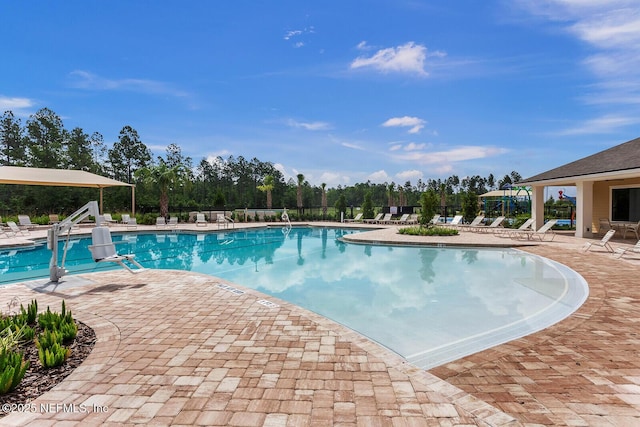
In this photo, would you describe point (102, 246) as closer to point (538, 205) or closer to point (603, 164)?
point (603, 164)

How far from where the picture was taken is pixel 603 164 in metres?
11.5

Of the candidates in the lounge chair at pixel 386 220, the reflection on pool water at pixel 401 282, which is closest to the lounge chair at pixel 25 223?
Result: the reflection on pool water at pixel 401 282

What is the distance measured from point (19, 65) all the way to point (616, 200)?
25008 mm

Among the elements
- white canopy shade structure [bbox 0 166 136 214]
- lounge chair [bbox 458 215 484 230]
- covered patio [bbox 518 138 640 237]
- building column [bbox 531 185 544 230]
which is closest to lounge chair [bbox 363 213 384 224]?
lounge chair [bbox 458 215 484 230]

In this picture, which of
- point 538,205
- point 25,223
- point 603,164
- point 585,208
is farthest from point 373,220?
point 25,223

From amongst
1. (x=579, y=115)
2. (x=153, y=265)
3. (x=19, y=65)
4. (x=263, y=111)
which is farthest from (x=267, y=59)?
(x=579, y=115)

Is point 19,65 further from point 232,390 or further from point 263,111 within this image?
point 232,390

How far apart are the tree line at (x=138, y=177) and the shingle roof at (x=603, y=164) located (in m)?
4.98

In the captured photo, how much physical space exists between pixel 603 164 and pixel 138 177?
28970 millimetres

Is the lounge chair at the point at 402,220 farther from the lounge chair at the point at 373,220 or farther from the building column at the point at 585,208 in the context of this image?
the building column at the point at 585,208

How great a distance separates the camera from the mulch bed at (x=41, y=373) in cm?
225

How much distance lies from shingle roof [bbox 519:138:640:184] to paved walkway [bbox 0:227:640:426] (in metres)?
8.41

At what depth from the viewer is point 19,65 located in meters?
14.6

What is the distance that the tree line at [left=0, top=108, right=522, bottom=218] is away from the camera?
76.9 ft
